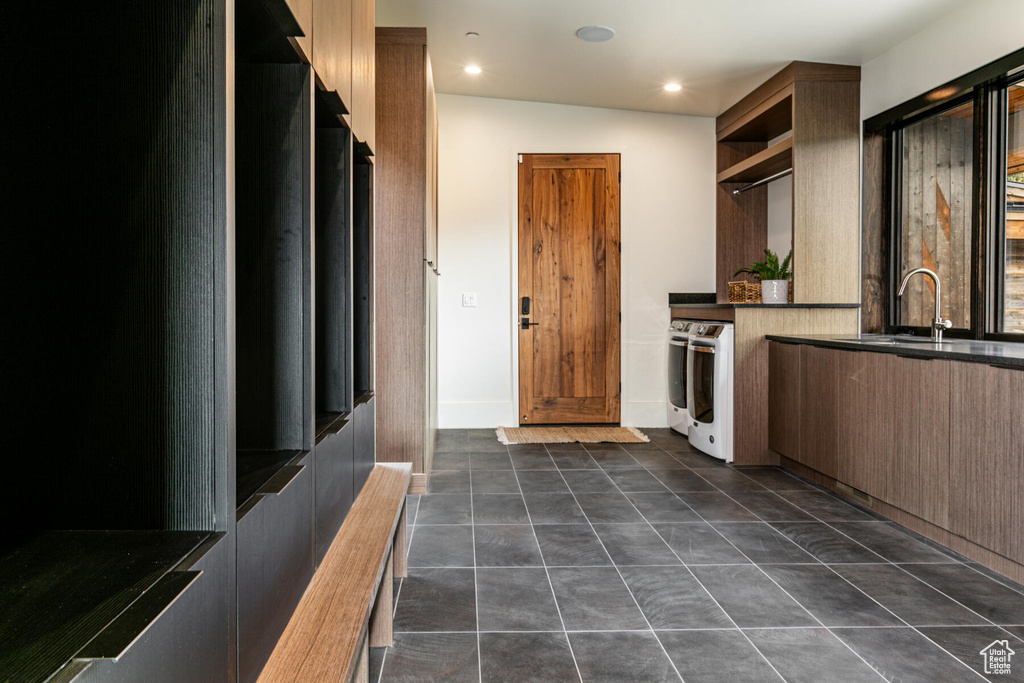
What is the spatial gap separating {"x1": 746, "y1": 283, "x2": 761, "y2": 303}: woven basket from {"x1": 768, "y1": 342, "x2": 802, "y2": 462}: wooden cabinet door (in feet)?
1.84

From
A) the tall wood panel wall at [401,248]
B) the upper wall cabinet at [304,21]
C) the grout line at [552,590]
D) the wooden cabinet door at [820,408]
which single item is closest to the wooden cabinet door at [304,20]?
the upper wall cabinet at [304,21]

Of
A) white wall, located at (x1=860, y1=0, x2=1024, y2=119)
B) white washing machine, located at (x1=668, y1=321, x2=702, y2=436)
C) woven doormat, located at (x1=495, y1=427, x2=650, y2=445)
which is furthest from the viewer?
woven doormat, located at (x1=495, y1=427, x2=650, y2=445)

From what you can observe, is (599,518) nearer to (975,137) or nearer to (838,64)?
(975,137)

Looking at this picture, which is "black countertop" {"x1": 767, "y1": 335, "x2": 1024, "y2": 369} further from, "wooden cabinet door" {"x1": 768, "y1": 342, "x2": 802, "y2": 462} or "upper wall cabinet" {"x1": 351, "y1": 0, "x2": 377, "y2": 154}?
"upper wall cabinet" {"x1": 351, "y1": 0, "x2": 377, "y2": 154}

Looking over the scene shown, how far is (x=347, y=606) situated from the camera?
45.3 inches

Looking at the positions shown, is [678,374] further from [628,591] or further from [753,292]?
[628,591]

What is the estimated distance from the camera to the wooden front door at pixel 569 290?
545cm

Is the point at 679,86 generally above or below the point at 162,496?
above

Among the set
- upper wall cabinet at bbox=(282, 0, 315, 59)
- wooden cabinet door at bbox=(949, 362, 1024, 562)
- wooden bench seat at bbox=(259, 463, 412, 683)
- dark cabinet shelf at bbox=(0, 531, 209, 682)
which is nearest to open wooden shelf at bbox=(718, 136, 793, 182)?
wooden cabinet door at bbox=(949, 362, 1024, 562)

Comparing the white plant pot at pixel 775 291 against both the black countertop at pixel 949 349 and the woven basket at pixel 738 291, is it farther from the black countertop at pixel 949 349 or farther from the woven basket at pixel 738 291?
the black countertop at pixel 949 349

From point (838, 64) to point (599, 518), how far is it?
335 cm

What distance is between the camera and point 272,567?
1.01 meters

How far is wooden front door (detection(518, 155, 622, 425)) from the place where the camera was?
17.9 feet

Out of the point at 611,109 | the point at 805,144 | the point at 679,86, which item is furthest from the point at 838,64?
the point at 611,109
